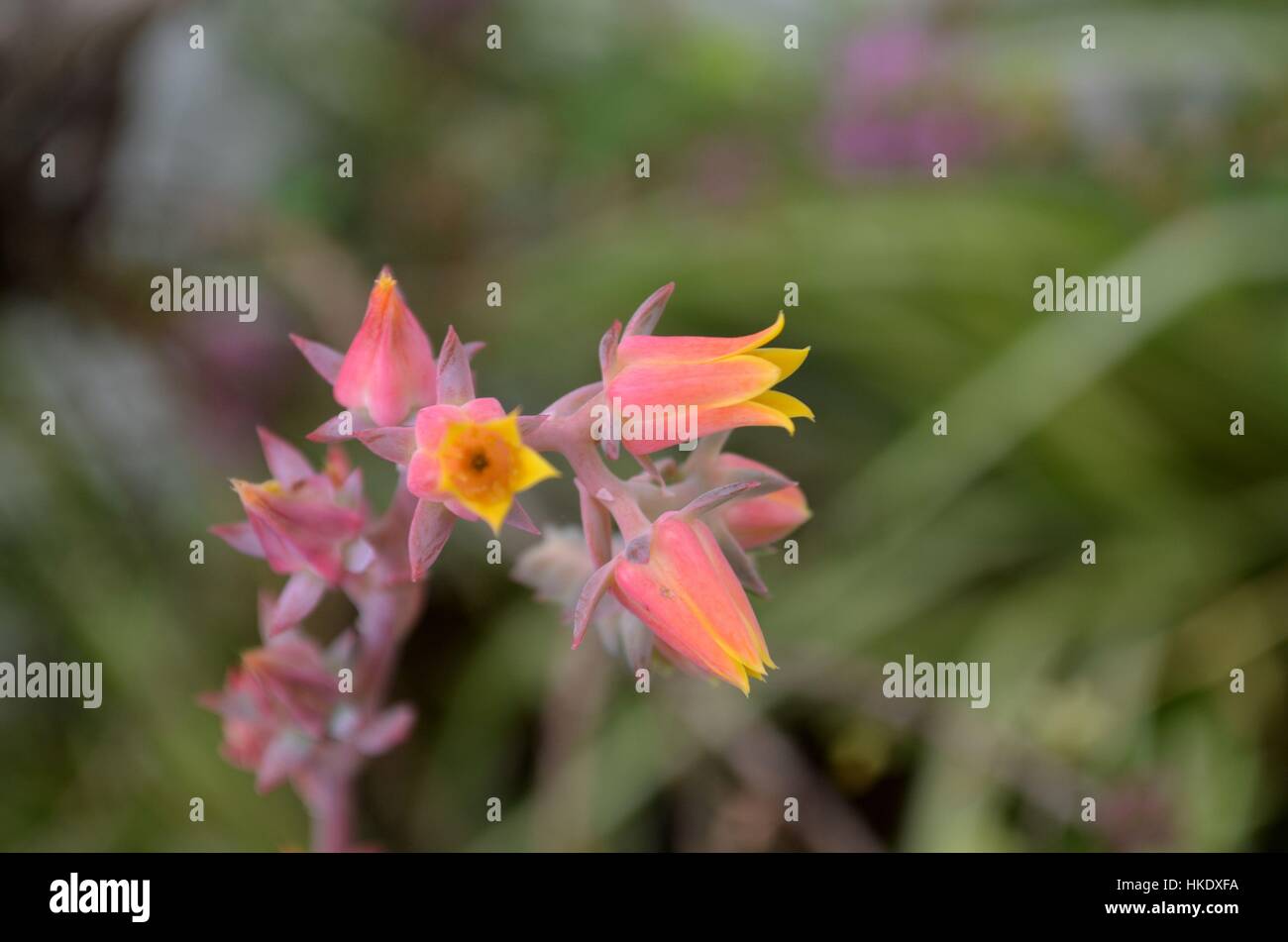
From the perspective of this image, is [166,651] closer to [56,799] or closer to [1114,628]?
[56,799]

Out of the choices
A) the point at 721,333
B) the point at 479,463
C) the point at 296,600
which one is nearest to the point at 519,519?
the point at 479,463

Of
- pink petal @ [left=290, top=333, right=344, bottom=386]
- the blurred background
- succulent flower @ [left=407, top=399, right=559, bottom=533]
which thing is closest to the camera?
succulent flower @ [left=407, top=399, right=559, bottom=533]

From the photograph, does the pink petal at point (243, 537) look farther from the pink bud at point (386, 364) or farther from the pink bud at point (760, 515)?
the pink bud at point (760, 515)

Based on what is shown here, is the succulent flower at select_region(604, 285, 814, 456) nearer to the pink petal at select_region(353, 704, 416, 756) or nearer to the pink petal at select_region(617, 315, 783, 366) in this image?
the pink petal at select_region(617, 315, 783, 366)

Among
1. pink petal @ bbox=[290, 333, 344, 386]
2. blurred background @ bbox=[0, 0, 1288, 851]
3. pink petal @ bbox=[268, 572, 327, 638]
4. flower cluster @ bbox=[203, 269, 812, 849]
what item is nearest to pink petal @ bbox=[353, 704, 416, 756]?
flower cluster @ bbox=[203, 269, 812, 849]

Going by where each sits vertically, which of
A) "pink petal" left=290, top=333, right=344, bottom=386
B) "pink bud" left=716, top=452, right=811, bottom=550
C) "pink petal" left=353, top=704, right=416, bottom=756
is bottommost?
"pink petal" left=353, top=704, right=416, bottom=756

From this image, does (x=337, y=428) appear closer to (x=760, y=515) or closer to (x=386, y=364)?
(x=386, y=364)

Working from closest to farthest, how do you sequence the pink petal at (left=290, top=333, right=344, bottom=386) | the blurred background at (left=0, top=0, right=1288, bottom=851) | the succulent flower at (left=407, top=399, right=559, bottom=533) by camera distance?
1. the succulent flower at (left=407, top=399, right=559, bottom=533)
2. the pink petal at (left=290, top=333, right=344, bottom=386)
3. the blurred background at (left=0, top=0, right=1288, bottom=851)

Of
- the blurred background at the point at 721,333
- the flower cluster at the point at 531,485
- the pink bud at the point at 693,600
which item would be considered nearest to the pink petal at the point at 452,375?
the flower cluster at the point at 531,485
